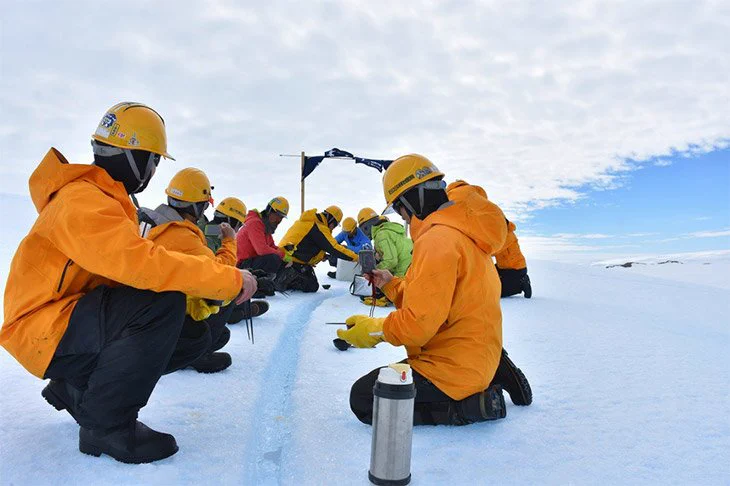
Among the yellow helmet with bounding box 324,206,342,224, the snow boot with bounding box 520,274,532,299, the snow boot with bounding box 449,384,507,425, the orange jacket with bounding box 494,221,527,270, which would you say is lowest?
the snow boot with bounding box 449,384,507,425

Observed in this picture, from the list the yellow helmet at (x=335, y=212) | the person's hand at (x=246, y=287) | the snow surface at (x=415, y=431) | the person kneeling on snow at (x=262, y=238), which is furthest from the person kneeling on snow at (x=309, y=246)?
the person's hand at (x=246, y=287)

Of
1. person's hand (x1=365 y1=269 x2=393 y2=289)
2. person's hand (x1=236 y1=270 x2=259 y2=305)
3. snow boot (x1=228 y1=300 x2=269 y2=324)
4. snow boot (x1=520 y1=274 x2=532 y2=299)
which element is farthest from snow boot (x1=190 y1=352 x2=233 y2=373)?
snow boot (x1=520 y1=274 x2=532 y2=299)

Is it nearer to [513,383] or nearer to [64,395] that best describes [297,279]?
[513,383]

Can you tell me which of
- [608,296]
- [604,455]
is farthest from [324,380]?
[608,296]

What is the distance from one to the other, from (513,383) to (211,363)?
75.2 inches

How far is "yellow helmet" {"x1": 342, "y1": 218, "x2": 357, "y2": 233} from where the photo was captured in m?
10.4

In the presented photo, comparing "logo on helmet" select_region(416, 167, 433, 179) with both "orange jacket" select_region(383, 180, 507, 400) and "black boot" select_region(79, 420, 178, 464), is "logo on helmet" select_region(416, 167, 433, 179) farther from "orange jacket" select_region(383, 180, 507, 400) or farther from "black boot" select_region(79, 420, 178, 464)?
"black boot" select_region(79, 420, 178, 464)

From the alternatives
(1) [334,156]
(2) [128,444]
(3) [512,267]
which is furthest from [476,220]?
(1) [334,156]

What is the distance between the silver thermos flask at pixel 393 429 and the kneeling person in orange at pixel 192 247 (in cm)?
115

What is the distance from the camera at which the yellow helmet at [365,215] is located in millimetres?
10734

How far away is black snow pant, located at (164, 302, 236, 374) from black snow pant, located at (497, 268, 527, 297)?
4.95m

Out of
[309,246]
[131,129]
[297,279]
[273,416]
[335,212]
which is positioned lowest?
[273,416]

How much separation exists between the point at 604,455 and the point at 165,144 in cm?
240

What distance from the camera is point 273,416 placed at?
256 cm
